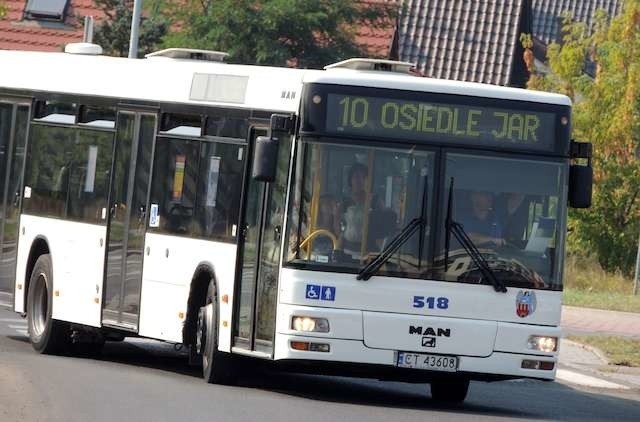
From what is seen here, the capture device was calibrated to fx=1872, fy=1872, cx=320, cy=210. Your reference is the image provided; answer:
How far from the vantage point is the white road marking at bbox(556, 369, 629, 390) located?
19.9m

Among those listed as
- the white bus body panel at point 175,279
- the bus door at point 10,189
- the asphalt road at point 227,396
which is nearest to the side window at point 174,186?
the white bus body panel at point 175,279

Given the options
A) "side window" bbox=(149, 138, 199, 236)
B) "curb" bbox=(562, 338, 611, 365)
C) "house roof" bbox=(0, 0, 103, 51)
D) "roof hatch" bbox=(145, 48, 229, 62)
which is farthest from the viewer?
"house roof" bbox=(0, 0, 103, 51)

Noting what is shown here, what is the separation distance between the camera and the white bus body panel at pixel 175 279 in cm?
1570

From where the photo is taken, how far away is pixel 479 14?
5347cm

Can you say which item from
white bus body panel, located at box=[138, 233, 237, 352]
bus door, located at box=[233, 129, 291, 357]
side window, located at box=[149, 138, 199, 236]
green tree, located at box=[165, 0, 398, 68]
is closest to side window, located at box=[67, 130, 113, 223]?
side window, located at box=[149, 138, 199, 236]

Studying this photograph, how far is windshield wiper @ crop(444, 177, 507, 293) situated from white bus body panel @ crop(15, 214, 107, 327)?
169 inches

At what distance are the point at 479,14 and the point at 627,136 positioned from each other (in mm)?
15556

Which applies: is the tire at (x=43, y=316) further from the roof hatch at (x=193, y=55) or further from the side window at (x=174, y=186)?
the roof hatch at (x=193, y=55)

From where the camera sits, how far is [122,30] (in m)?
40.4

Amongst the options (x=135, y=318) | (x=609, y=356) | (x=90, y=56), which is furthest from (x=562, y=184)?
(x=609, y=356)

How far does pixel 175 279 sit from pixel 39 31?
33.8 meters

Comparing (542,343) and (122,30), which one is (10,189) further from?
(122,30)

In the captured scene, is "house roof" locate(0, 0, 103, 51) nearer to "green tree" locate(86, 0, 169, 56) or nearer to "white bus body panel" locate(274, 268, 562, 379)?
"green tree" locate(86, 0, 169, 56)

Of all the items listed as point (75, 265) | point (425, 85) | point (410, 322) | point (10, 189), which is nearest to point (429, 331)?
point (410, 322)
